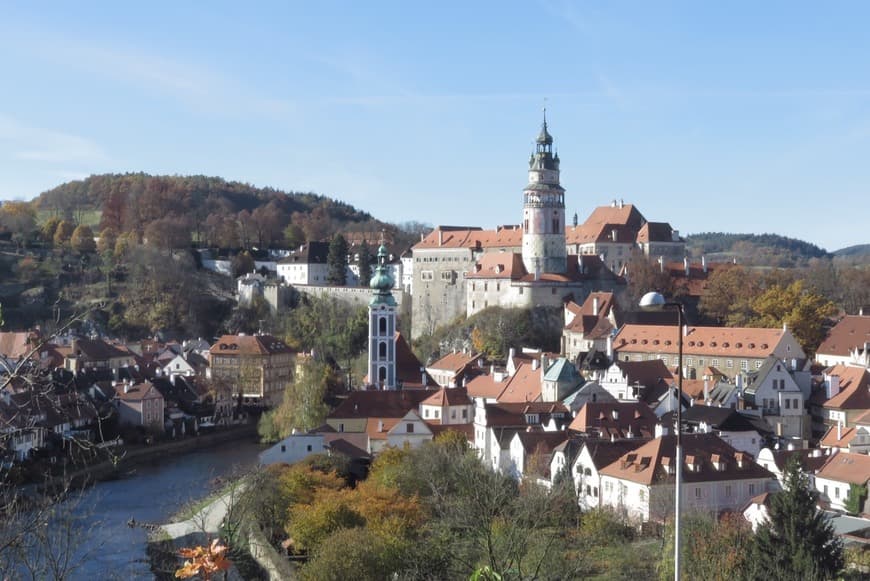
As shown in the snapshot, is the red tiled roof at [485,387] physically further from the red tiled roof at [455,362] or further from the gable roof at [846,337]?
the gable roof at [846,337]

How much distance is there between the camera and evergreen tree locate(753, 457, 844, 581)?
596 inches

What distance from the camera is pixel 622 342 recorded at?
126ft

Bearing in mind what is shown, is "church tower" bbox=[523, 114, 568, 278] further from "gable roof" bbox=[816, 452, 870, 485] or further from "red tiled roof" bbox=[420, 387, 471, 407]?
"gable roof" bbox=[816, 452, 870, 485]

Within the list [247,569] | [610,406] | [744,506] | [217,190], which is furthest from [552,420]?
[217,190]

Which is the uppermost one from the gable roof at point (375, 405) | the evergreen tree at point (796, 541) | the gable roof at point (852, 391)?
the gable roof at point (852, 391)

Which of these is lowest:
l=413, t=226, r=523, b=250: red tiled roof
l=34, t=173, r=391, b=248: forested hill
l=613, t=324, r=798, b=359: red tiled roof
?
l=613, t=324, r=798, b=359: red tiled roof

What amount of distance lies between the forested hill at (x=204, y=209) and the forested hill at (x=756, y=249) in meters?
38.3

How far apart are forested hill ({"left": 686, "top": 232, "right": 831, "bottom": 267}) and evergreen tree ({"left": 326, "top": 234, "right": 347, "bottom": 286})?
155 feet

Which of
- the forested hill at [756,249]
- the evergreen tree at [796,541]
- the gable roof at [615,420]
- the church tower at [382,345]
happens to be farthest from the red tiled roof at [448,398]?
the forested hill at [756,249]

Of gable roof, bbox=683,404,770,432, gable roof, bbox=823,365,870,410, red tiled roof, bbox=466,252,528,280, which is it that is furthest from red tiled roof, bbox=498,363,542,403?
red tiled roof, bbox=466,252,528,280

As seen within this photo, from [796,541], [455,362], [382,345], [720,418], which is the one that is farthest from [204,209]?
[796,541]

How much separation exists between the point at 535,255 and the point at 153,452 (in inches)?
789

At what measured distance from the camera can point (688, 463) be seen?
20.6 meters

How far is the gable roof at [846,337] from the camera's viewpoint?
35.9 m
